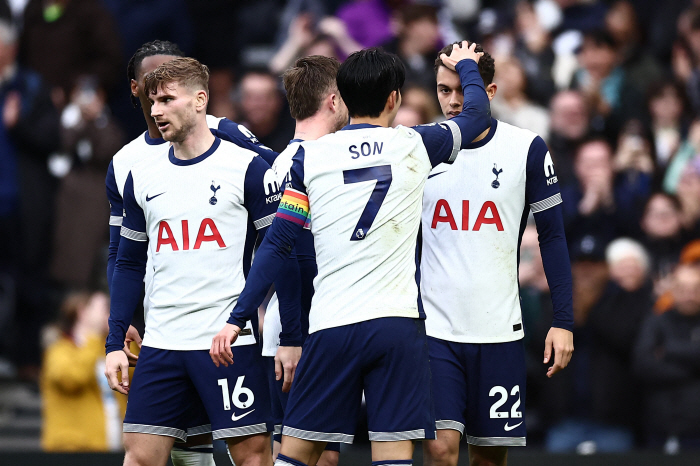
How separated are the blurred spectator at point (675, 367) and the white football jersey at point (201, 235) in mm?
4919

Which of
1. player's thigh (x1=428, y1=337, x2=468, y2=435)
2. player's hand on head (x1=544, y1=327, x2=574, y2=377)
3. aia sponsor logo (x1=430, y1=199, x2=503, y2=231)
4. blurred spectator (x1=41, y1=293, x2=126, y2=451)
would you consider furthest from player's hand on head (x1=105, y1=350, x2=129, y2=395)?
blurred spectator (x1=41, y1=293, x2=126, y2=451)

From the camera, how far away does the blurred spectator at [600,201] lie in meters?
10.2

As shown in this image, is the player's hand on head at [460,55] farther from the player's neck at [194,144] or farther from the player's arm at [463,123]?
the player's neck at [194,144]

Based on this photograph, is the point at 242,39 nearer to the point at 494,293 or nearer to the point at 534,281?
the point at 534,281

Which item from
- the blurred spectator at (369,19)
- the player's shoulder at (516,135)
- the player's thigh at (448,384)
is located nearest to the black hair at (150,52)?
the player's shoulder at (516,135)

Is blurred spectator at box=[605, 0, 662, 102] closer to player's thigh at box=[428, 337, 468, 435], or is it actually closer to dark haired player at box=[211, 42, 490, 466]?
player's thigh at box=[428, 337, 468, 435]

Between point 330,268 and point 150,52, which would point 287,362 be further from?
point 150,52

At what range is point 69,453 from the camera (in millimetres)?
8961

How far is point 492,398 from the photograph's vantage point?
5965 mm

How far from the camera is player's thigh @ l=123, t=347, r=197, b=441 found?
18.3 ft

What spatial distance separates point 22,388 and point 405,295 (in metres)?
7.69

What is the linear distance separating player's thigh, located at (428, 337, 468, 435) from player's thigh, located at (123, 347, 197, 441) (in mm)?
1306

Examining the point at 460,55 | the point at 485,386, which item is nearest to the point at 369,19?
the point at 460,55

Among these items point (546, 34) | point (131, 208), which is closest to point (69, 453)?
point (131, 208)
